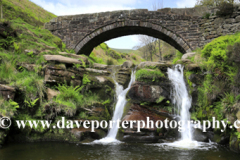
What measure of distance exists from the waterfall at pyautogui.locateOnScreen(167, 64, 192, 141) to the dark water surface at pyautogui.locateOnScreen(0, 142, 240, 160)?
125cm

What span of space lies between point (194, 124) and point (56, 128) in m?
5.28

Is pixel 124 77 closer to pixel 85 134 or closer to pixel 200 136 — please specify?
pixel 85 134

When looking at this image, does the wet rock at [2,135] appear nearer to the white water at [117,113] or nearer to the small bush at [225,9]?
the white water at [117,113]

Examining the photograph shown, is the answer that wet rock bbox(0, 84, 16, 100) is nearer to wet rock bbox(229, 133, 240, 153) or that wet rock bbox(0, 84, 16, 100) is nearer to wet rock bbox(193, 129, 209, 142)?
wet rock bbox(193, 129, 209, 142)

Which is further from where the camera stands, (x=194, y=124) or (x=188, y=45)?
(x=188, y=45)

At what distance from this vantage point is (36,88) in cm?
693

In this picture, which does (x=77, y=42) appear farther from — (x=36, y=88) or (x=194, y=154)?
(x=194, y=154)

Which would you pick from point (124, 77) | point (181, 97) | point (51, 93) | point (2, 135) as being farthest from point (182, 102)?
point (2, 135)

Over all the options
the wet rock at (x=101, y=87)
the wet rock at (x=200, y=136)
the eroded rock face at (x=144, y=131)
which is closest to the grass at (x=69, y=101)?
the wet rock at (x=101, y=87)

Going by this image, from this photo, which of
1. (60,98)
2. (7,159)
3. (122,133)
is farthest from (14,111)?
(122,133)

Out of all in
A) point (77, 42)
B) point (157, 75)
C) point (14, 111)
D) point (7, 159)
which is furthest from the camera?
point (77, 42)

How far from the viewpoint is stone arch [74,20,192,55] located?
42.8 ft

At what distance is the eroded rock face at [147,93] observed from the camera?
7.72 meters

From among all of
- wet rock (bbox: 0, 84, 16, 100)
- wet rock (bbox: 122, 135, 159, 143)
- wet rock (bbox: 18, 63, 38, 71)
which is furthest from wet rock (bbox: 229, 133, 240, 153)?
wet rock (bbox: 18, 63, 38, 71)
